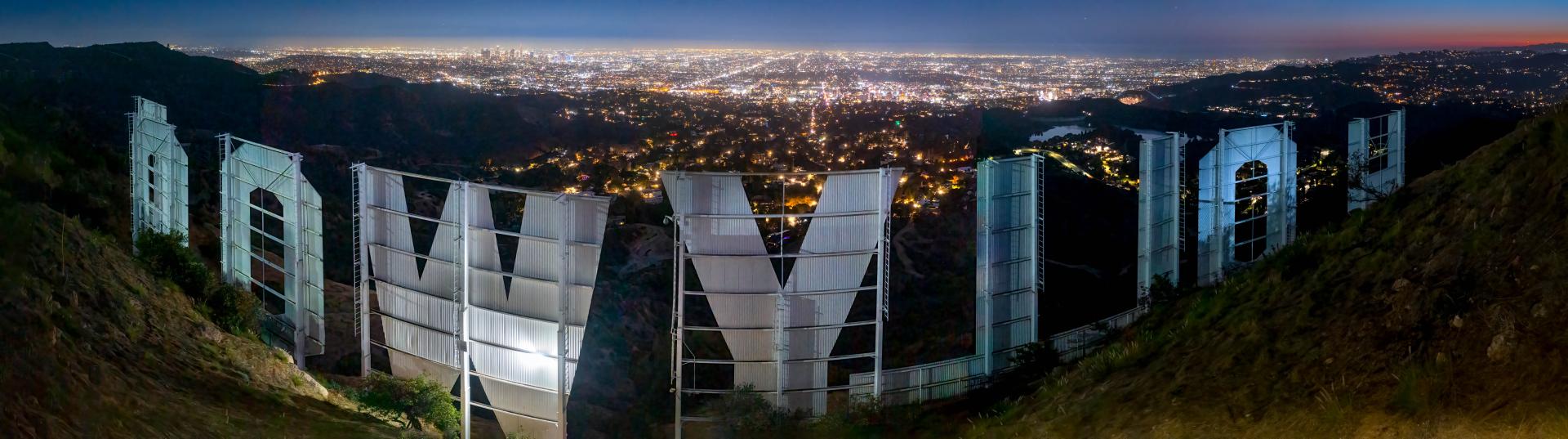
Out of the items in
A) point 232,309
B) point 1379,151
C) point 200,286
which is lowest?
point 232,309

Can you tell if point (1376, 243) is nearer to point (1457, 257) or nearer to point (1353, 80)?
point (1457, 257)

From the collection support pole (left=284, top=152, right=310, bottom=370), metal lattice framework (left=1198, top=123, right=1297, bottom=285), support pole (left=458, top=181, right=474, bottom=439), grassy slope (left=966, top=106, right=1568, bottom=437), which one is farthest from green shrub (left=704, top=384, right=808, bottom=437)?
metal lattice framework (left=1198, top=123, right=1297, bottom=285)

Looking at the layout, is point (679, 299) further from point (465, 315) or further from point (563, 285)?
point (465, 315)

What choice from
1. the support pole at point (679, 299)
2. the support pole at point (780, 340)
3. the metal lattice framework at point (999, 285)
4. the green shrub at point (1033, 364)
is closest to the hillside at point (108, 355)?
the support pole at point (679, 299)

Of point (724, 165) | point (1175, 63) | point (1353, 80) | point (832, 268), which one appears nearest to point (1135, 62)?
point (1175, 63)

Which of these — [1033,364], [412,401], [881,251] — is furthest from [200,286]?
[1033,364]

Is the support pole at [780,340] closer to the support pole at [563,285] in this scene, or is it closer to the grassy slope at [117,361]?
the support pole at [563,285]
